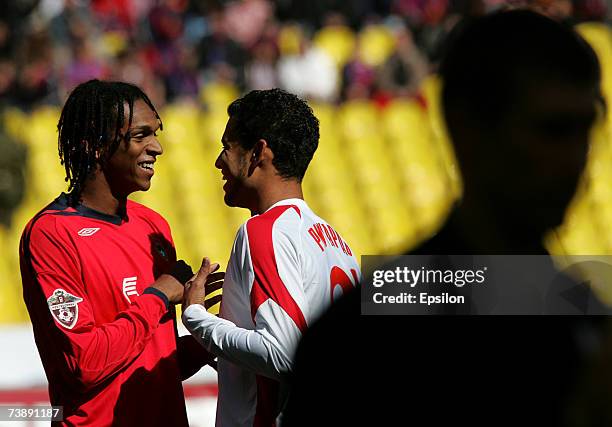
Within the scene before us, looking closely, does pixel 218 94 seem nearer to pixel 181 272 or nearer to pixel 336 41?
pixel 336 41

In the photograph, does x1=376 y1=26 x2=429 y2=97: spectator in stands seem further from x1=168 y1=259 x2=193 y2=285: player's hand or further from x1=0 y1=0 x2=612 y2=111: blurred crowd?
x1=168 y1=259 x2=193 y2=285: player's hand

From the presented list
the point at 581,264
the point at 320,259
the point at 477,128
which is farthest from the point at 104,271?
the point at 477,128

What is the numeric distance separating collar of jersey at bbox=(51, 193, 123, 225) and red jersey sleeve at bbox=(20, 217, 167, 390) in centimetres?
10

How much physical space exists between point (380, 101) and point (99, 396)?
7.96 meters

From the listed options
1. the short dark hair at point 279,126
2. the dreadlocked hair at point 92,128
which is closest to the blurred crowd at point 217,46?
the dreadlocked hair at point 92,128

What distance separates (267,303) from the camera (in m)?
2.94

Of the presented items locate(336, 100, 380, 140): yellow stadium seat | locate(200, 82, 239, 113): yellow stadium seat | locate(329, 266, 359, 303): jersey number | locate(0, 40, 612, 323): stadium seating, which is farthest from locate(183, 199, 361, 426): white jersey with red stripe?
locate(200, 82, 239, 113): yellow stadium seat

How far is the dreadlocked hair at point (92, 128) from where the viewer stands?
3.35m

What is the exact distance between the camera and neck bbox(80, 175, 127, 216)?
3365mm

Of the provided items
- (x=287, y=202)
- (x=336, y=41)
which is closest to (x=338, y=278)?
(x=287, y=202)

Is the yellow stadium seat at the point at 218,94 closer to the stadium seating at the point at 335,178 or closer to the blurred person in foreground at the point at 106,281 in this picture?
the stadium seating at the point at 335,178

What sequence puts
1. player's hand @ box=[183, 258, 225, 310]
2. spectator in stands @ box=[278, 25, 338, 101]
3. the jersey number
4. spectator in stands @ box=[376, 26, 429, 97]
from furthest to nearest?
spectator in stands @ box=[278, 25, 338, 101], spectator in stands @ box=[376, 26, 429, 97], player's hand @ box=[183, 258, 225, 310], the jersey number

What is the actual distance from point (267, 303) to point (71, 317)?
0.56m

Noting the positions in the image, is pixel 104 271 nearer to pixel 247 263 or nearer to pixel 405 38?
pixel 247 263
